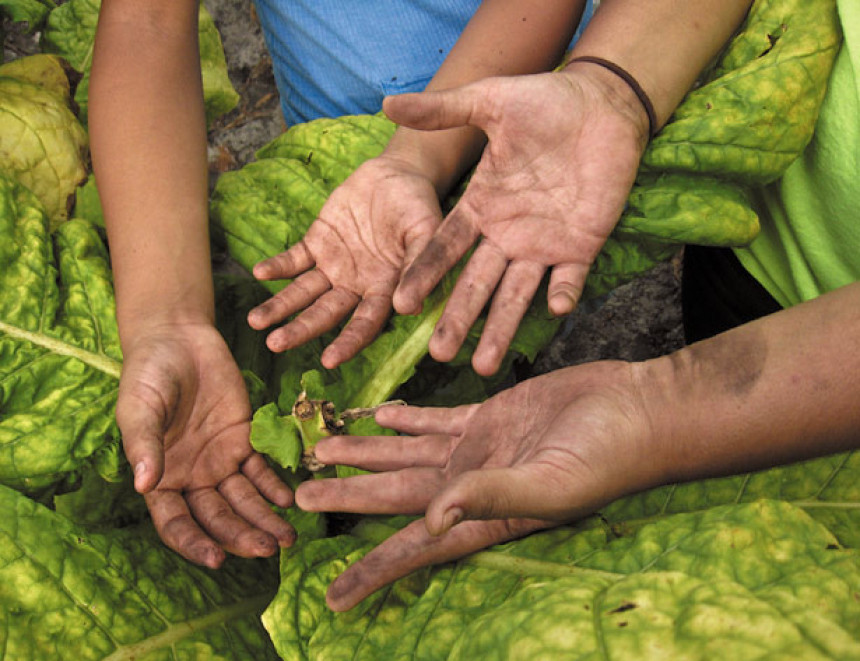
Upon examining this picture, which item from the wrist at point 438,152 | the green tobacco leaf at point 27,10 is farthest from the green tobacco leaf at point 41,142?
the wrist at point 438,152

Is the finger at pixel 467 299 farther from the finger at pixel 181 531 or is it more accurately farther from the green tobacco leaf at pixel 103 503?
the green tobacco leaf at pixel 103 503

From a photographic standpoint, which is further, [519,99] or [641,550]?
[519,99]

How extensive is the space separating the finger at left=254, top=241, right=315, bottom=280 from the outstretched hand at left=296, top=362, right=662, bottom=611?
1.47 feet

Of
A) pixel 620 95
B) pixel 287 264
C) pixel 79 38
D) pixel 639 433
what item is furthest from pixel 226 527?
pixel 79 38

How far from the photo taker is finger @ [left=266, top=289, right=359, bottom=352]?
1.62 m

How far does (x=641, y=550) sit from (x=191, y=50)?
5.70ft

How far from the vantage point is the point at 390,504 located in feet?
4.36

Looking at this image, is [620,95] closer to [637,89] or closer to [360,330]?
[637,89]

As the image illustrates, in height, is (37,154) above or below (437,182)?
below

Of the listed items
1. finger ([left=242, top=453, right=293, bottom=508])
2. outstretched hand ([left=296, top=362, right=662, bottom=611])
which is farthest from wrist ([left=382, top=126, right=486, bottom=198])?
finger ([left=242, top=453, right=293, bottom=508])

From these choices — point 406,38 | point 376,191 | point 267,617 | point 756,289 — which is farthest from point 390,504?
point 406,38

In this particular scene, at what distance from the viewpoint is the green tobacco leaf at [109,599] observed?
1308 mm

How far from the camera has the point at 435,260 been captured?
158 centimetres

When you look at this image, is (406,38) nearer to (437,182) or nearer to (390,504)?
(437,182)
